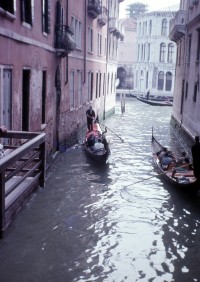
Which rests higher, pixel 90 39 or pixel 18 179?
pixel 90 39

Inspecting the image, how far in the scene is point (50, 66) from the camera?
13023 millimetres

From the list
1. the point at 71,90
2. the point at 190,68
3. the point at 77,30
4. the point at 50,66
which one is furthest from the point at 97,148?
the point at 190,68

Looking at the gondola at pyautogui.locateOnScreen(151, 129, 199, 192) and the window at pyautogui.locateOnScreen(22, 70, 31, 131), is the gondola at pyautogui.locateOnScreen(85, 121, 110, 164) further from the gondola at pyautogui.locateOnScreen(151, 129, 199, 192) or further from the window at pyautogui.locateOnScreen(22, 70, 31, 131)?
the window at pyautogui.locateOnScreen(22, 70, 31, 131)

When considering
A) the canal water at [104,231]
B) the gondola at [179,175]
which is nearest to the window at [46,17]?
the canal water at [104,231]

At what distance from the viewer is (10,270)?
6.59 metres

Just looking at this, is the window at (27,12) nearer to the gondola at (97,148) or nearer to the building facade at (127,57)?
the gondola at (97,148)

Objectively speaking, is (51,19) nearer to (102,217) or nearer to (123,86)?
(102,217)

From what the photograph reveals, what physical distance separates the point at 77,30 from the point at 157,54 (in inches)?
1342

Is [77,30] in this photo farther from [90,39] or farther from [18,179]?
[18,179]

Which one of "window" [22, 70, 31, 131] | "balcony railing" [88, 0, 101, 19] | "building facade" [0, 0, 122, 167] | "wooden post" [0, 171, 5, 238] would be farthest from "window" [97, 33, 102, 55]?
"wooden post" [0, 171, 5, 238]

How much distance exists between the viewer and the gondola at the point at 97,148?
14.1m

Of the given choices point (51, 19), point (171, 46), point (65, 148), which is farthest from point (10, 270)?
point (171, 46)

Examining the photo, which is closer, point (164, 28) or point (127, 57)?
point (164, 28)

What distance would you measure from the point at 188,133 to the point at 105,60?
38.0 feet
